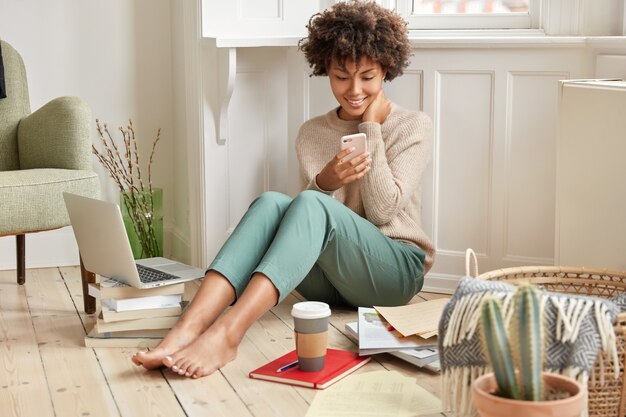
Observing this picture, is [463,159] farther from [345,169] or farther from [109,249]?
[109,249]

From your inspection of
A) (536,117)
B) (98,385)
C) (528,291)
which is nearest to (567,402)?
(528,291)

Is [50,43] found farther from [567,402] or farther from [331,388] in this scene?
[567,402]

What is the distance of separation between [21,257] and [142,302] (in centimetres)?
85

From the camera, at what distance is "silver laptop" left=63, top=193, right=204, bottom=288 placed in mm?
2434

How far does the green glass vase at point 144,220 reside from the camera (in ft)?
10.8

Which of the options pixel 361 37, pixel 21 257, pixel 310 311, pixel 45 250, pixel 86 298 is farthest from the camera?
pixel 45 250

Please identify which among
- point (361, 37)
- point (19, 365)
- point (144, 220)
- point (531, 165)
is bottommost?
point (19, 365)

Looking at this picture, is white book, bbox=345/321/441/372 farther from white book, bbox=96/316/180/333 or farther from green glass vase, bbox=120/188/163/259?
green glass vase, bbox=120/188/163/259

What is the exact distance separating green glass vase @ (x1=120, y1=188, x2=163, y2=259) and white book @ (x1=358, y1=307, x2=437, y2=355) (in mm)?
1127

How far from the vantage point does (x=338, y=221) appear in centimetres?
251

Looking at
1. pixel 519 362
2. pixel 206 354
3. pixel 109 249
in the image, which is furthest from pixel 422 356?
pixel 519 362

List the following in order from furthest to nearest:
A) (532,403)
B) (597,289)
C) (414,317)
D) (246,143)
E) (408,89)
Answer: (246,143)
(408,89)
(414,317)
(597,289)
(532,403)

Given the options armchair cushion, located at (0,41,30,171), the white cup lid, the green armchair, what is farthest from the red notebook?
armchair cushion, located at (0,41,30,171)

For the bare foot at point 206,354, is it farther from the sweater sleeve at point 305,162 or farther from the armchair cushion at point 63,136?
the armchair cushion at point 63,136
